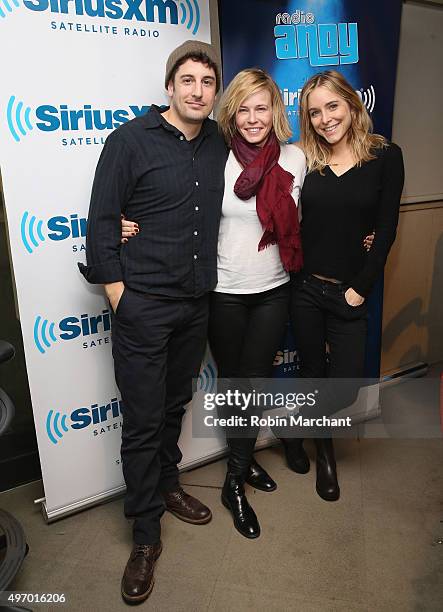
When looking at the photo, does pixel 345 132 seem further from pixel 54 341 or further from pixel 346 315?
pixel 54 341

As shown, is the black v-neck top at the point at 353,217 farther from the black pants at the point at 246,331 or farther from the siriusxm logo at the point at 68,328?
the siriusxm logo at the point at 68,328

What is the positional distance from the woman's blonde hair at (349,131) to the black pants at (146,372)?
0.72 metres

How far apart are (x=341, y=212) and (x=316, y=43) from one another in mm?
841

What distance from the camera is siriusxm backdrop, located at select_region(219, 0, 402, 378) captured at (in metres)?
2.18

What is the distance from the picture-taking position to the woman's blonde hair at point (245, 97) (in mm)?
1850

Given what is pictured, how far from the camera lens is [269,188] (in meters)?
1.90

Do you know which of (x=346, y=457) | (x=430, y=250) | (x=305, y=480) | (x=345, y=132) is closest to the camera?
(x=345, y=132)

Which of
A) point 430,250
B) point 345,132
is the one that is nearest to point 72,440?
point 345,132

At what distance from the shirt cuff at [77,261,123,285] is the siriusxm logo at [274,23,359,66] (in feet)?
3.96

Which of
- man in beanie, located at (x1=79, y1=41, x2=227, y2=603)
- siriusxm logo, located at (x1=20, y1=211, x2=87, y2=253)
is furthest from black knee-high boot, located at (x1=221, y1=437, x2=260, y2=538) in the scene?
siriusxm logo, located at (x1=20, y1=211, x2=87, y2=253)

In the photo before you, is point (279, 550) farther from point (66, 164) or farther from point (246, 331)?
point (66, 164)

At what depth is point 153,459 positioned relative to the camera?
6.26ft

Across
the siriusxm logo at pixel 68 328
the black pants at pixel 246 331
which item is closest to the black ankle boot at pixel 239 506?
the black pants at pixel 246 331

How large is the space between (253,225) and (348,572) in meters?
1.29
